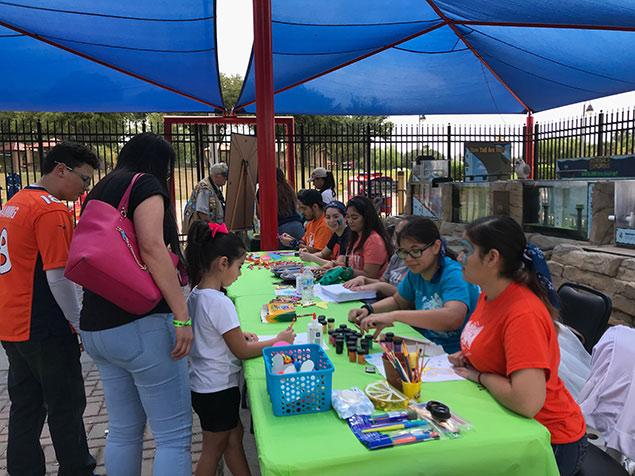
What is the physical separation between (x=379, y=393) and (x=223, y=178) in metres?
4.95

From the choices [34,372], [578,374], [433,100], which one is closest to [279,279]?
[34,372]

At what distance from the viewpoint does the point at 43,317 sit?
2264 millimetres

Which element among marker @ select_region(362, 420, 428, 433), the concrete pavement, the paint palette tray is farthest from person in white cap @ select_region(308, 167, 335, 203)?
marker @ select_region(362, 420, 428, 433)

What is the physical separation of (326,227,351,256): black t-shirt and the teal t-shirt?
1694mm

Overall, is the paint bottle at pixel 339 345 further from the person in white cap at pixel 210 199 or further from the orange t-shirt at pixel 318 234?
the person in white cap at pixel 210 199

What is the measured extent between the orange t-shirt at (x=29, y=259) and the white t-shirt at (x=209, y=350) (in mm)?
734

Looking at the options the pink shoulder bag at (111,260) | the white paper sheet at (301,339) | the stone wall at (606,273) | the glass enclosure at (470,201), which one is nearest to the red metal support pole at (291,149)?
the glass enclosure at (470,201)

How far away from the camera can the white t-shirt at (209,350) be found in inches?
82.3

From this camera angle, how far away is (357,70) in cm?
795

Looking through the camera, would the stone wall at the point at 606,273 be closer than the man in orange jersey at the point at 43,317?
No

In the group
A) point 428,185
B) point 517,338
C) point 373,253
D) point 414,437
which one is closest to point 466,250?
point 517,338

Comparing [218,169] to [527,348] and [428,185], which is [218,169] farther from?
[527,348]

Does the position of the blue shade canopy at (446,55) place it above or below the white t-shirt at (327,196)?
above

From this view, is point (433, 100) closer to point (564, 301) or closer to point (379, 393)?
point (564, 301)
